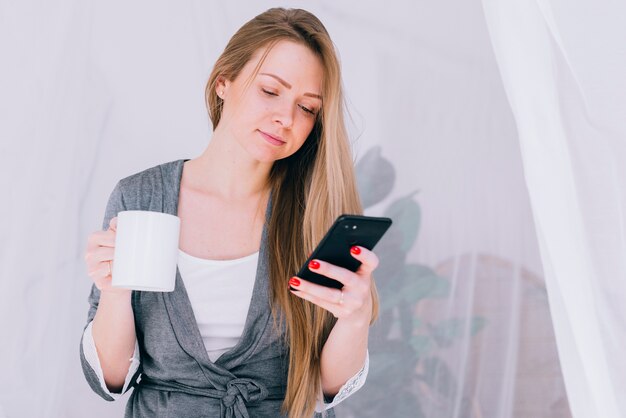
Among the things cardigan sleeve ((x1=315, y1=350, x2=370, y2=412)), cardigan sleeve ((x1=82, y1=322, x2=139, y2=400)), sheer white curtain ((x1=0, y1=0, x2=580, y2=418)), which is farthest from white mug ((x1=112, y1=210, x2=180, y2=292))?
sheer white curtain ((x1=0, y1=0, x2=580, y2=418))

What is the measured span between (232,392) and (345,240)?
0.36m

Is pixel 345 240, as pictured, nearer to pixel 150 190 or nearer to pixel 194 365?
pixel 194 365

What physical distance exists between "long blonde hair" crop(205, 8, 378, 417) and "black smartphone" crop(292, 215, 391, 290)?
0.23 m

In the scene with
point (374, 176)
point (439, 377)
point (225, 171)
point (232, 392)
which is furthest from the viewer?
point (374, 176)

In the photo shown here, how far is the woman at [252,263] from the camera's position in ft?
3.95

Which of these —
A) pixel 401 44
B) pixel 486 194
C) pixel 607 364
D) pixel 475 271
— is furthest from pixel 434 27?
pixel 607 364

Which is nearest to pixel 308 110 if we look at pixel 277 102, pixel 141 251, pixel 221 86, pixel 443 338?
pixel 277 102

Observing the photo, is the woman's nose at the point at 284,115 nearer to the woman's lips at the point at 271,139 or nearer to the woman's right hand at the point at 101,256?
the woman's lips at the point at 271,139

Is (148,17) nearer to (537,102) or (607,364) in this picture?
(537,102)

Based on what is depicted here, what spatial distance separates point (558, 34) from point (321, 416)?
0.80 m

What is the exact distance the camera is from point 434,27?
185 cm

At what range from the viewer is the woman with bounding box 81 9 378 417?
121 cm

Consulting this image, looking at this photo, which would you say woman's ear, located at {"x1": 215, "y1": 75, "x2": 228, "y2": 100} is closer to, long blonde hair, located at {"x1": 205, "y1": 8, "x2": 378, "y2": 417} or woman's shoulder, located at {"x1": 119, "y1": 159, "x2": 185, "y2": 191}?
long blonde hair, located at {"x1": 205, "y1": 8, "x2": 378, "y2": 417}

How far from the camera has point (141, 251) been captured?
95 centimetres
